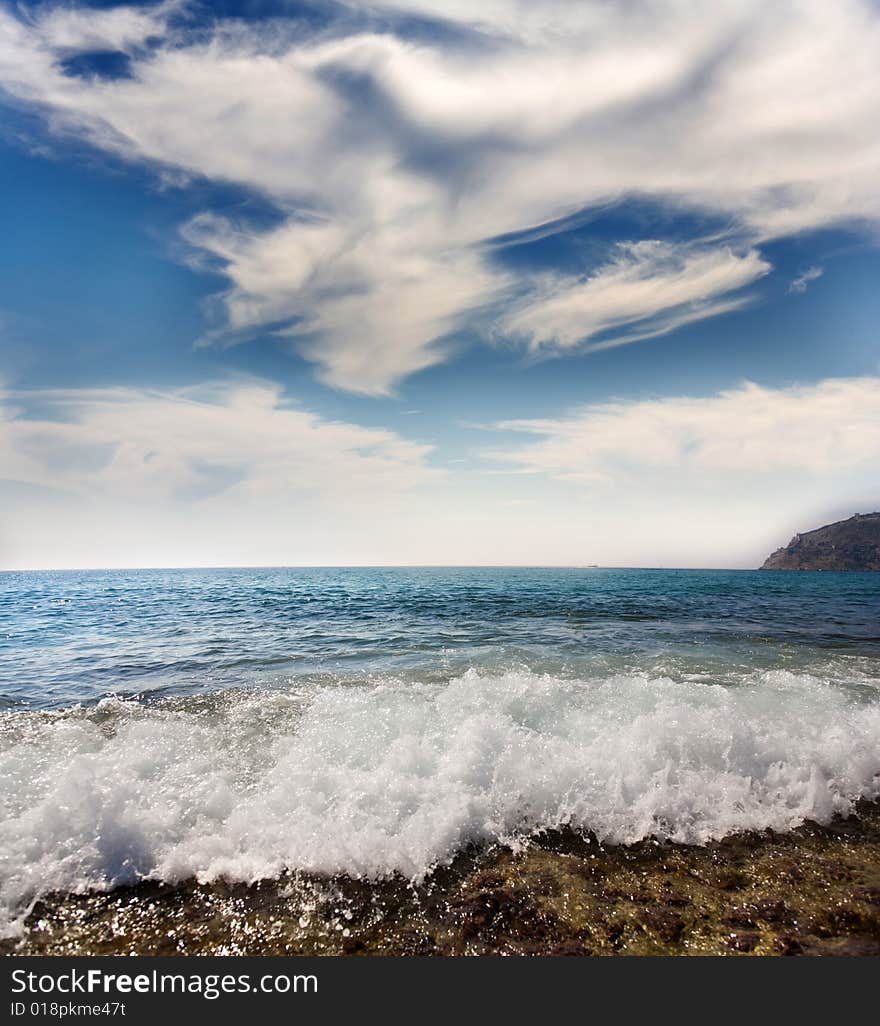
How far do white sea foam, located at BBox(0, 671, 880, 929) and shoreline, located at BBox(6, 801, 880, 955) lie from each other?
31 centimetres

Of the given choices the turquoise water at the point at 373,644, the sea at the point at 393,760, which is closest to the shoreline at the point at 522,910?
the sea at the point at 393,760

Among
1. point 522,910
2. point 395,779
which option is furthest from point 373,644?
point 522,910

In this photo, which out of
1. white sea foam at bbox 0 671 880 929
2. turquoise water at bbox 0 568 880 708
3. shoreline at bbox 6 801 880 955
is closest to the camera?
shoreline at bbox 6 801 880 955

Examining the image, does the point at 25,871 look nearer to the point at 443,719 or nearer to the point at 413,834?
the point at 413,834

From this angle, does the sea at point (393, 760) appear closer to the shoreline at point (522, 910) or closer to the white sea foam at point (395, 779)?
the white sea foam at point (395, 779)

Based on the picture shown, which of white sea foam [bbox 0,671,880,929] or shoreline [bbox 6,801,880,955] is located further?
white sea foam [bbox 0,671,880,929]

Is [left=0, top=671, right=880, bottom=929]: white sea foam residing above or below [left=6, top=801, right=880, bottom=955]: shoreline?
above

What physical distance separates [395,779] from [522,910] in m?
2.23

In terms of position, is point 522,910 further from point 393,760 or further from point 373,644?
point 373,644

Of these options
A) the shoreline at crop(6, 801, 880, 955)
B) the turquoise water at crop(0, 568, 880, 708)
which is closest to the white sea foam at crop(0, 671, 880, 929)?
the shoreline at crop(6, 801, 880, 955)

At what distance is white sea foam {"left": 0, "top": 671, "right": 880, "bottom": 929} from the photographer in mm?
4906

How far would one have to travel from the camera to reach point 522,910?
417 cm

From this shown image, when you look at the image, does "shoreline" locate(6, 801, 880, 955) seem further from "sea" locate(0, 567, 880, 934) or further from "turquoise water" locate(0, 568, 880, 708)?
"turquoise water" locate(0, 568, 880, 708)

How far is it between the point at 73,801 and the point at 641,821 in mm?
6673
